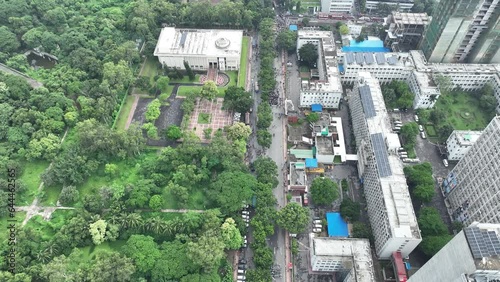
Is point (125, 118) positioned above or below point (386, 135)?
above

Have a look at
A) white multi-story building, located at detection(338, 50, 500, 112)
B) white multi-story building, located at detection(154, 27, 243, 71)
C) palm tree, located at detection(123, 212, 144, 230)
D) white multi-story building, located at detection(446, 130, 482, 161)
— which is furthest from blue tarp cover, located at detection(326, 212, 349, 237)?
white multi-story building, located at detection(154, 27, 243, 71)

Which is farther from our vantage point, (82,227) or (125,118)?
(125,118)

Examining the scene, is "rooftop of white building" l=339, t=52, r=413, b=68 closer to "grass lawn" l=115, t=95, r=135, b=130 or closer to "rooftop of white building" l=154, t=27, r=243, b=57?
"rooftop of white building" l=154, t=27, r=243, b=57

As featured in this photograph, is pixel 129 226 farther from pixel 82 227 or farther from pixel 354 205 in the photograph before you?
pixel 354 205

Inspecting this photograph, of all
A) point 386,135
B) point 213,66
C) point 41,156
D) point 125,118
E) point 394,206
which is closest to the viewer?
point 394,206

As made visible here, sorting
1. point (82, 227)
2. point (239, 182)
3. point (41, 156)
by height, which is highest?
point (41, 156)

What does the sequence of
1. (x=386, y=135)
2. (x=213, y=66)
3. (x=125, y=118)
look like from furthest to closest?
(x=213, y=66), (x=125, y=118), (x=386, y=135)

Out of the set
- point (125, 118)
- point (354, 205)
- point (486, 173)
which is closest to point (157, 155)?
point (125, 118)

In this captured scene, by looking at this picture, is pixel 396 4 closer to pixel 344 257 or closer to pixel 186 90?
pixel 186 90
